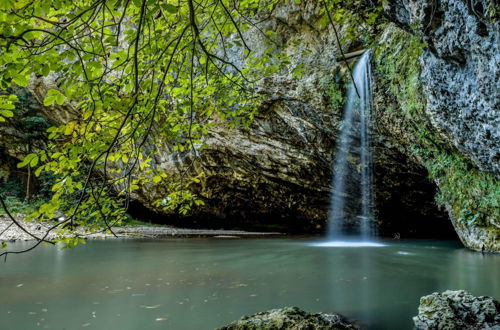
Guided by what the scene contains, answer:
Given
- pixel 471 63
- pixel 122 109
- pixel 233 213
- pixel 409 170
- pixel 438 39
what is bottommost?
pixel 233 213

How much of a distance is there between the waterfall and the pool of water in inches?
111

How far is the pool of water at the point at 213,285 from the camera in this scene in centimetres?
322

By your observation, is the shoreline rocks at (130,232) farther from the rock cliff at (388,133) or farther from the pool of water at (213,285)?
the pool of water at (213,285)

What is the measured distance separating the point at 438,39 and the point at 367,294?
10.8ft

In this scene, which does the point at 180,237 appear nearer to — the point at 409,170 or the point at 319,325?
the point at 409,170

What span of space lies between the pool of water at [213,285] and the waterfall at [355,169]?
9.28 feet

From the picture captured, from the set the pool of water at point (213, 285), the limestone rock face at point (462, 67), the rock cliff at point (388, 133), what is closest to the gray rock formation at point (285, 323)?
the pool of water at point (213, 285)

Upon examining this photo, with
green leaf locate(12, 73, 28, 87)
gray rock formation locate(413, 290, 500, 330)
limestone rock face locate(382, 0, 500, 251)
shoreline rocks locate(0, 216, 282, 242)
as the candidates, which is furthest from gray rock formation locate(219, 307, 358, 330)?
shoreline rocks locate(0, 216, 282, 242)

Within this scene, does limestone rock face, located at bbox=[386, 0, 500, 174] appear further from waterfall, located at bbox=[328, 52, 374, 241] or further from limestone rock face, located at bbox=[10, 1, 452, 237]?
limestone rock face, located at bbox=[10, 1, 452, 237]

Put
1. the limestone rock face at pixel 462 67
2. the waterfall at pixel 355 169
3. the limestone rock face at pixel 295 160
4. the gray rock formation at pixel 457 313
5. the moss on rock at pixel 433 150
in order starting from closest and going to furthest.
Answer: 1. the gray rock formation at pixel 457 313
2. the limestone rock face at pixel 462 67
3. the moss on rock at pixel 433 150
4. the waterfall at pixel 355 169
5. the limestone rock face at pixel 295 160

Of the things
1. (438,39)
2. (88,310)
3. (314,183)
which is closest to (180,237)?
(314,183)

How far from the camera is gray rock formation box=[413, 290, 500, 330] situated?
272 centimetres

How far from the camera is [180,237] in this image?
12039 millimetres

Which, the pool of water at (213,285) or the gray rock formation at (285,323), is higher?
the gray rock formation at (285,323)
